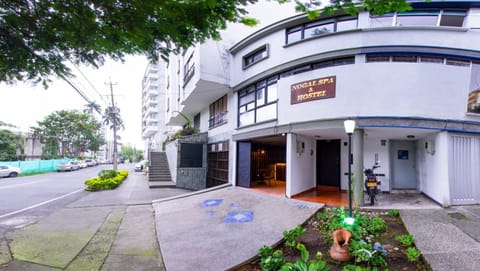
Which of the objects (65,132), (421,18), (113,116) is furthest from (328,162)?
(65,132)

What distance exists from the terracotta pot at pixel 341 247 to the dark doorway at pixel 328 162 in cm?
631

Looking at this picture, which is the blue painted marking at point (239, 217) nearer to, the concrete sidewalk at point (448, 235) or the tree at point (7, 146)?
the concrete sidewalk at point (448, 235)

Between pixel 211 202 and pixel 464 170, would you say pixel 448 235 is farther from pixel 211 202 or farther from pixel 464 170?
pixel 211 202

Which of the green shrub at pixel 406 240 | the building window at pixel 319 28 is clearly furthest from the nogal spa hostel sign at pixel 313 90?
the green shrub at pixel 406 240

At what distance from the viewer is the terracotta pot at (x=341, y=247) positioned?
4.20 metres

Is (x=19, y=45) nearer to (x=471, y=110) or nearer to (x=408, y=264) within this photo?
(x=408, y=264)

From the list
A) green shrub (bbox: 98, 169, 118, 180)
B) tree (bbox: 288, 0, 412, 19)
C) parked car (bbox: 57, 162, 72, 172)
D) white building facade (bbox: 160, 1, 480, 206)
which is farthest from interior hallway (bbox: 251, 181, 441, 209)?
parked car (bbox: 57, 162, 72, 172)

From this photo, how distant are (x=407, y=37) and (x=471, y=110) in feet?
10.2

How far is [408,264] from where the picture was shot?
398cm

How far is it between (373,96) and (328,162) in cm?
437

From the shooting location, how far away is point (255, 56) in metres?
11.4

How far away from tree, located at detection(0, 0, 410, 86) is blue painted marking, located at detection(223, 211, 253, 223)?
5051 mm

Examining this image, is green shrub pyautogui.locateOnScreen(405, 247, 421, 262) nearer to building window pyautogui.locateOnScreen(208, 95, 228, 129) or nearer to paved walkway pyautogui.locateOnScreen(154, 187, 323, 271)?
paved walkway pyautogui.locateOnScreen(154, 187, 323, 271)

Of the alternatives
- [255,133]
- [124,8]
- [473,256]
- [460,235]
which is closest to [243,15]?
[124,8]
